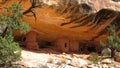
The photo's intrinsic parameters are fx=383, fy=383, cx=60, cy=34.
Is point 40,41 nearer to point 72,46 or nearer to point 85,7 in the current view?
point 72,46

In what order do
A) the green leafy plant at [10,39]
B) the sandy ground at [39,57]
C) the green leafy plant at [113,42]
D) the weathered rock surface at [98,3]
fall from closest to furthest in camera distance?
the green leafy plant at [10,39]
the sandy ground at [39,57]
the weathered rock surface at [98,3]
the green leafy plant at [113,42]

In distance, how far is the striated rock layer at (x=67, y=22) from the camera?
1406 cm

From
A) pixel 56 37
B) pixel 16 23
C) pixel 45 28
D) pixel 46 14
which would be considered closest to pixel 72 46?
pixel 56 37

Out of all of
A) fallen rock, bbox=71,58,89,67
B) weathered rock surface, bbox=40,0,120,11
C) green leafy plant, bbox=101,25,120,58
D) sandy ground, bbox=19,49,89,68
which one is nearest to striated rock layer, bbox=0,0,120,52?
weathered rock surface, bbox=40,0,120,11

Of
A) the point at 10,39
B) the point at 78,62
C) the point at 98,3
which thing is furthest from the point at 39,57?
the point at 98,3

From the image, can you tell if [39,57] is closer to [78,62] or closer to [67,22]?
[78,62]

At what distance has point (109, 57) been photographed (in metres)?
15.9

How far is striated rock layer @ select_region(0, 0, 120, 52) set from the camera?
1406cm

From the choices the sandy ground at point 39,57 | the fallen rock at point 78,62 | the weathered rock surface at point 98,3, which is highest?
the weathered rock surface at point 98,3

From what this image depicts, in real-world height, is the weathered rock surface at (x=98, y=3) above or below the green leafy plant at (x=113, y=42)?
above

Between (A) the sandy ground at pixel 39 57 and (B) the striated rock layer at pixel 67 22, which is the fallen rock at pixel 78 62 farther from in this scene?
(B) the striated rock layer at pixel 67 22

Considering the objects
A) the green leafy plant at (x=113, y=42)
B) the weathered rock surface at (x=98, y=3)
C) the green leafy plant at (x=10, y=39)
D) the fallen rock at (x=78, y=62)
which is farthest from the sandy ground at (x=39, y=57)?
the weathered rock surface at (x=98, y=3)

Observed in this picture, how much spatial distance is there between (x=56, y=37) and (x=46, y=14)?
2525 millimetres

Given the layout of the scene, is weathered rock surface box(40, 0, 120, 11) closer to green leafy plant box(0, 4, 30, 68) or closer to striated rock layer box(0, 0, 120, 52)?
striated rock layer box(0, 0, 120, 52)
